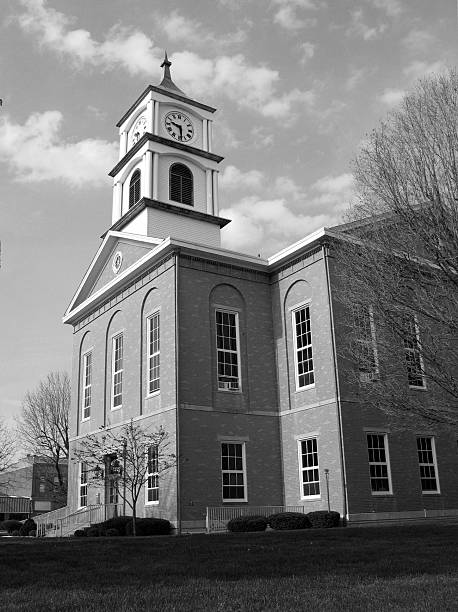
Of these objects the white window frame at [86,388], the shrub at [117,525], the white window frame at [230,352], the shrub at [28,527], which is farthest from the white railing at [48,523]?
the white window frame at [230,352]

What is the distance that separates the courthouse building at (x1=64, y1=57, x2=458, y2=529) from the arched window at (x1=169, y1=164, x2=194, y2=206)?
462 centimetres

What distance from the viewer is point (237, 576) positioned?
9.75 meters

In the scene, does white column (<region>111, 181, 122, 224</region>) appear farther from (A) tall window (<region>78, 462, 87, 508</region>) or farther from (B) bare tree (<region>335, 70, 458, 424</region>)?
(B) bare tree (<region>335, 70, 458, 424</region>)

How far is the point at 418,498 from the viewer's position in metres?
24.9

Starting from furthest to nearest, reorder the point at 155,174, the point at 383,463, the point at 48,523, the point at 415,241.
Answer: the point at 155,174
the point at 48,523
the point at 383,463
the point at 415,241

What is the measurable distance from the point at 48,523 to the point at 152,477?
8851mm

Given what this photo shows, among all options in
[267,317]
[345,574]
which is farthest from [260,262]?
[345,574]

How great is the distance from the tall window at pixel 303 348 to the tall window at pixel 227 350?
2364mm

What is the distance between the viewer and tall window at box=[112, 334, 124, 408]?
30.4m

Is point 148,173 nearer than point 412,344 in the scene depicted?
No

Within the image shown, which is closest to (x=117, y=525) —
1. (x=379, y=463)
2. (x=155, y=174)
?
(x=379, y=463)

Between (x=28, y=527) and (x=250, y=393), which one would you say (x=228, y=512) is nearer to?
(x=250, y=393)

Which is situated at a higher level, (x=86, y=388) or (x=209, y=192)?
(x=209, y=192)

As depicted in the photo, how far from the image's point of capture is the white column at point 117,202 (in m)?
37.4
